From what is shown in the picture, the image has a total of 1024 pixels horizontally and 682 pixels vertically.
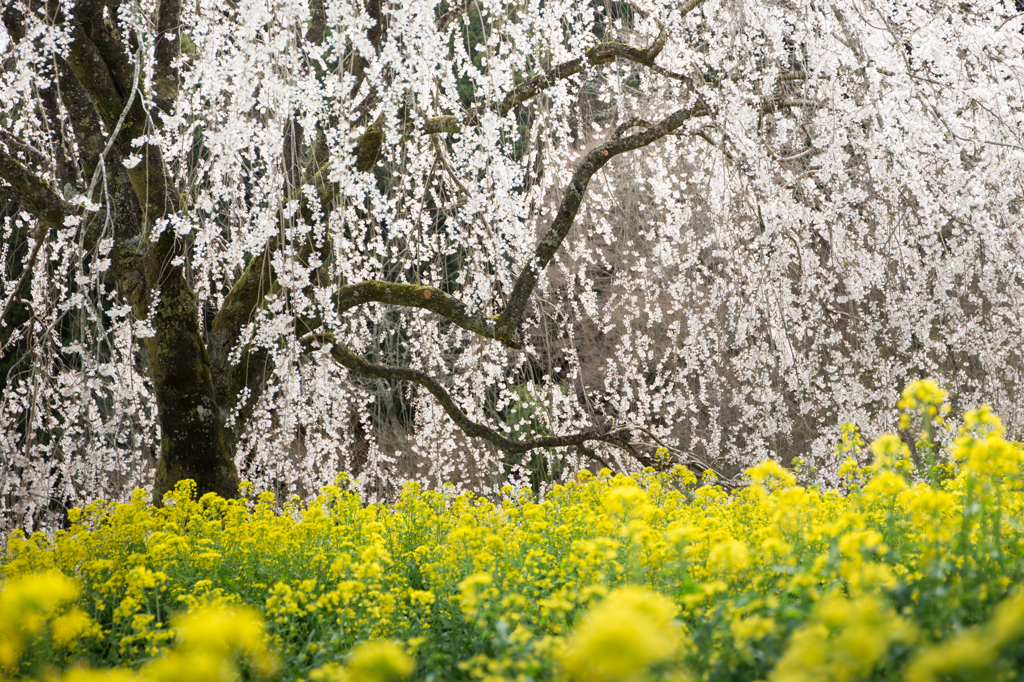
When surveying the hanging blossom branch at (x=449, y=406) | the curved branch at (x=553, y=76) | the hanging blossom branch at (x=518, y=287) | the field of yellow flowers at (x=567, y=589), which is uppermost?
the curved branch at (x=553, y=76)

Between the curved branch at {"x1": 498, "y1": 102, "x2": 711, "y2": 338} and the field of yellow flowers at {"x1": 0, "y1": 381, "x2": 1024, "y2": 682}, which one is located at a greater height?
the curved branch at {"x1": 498, "y1": 102, "x2": 711, "y2": 338}

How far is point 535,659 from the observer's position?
1491 millimetres

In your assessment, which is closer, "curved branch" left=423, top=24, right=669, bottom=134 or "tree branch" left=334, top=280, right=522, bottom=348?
"curved branch" left=423, top=24, right=669, bottom=134

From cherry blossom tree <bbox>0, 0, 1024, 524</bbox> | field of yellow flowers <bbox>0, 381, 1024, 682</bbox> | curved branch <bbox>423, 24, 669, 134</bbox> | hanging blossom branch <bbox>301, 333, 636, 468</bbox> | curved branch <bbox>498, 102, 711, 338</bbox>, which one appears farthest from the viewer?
hanging blossom branch <bbox>301, 333, 636, 468</bbox>

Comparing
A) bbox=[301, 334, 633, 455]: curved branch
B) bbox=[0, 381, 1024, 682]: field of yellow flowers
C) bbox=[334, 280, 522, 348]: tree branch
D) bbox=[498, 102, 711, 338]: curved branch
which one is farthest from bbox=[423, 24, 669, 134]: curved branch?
bbox=[0, 381, 1024, 682]: field of yellow flowers

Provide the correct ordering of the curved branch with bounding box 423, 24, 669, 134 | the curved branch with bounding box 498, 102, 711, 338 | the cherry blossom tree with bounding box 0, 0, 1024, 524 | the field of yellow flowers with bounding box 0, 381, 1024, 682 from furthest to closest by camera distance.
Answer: the curved branch with bounding box 498, 102, 711, 338 < the curved branch with bounding box 423, 24, 669, 134 < the cherry blossom tree with bounding box 0, 0, 1024, 524 < the field of yellow flowers with bounding box 0, 381, 1024, 682

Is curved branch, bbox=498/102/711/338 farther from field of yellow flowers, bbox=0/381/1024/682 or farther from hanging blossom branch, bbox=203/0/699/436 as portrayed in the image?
field of yellow flowers, bbox=0/381/1024/682

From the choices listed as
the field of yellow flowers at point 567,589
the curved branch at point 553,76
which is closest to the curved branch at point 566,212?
the curved branch at point 553,76

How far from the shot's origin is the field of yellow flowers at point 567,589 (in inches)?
45.4

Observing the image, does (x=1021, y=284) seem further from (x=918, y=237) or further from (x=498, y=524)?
(x=498, y=524)

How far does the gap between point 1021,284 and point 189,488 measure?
406 centimetres

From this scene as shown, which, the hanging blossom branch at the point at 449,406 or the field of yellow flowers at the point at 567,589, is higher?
the hanging blossom branch at the point at 449,406

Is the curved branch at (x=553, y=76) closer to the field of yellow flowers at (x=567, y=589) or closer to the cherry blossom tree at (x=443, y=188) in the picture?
the cherry blossom tree at (x=443, y=188)

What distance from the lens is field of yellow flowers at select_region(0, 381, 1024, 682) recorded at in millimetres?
1153
